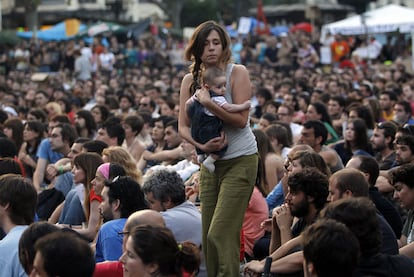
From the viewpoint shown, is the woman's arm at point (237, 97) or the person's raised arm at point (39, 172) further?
the person's raised arm at point (39, 172)

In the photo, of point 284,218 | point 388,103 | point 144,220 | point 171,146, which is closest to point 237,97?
point 284,218

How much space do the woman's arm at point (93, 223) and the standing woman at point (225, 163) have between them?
7.36 ft

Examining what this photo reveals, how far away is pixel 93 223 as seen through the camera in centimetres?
861

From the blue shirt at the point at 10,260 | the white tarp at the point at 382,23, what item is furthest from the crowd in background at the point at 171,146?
the white tarp at the point at 382,23

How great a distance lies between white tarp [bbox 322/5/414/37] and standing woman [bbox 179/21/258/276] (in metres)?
23.2

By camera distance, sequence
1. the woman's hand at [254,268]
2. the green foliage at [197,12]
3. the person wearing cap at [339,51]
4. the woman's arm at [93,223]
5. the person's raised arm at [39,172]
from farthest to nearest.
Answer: the green foliage at [197,12] → the person wearing cap at [339,51] → the person's raised arm at [39,172] → the woman's arm at [93,223] → the woman's hand at [254,268]

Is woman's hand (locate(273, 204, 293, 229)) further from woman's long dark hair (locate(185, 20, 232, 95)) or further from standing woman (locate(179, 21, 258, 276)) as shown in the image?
woman's long dark hair (locate(185, 20, 232, 95))

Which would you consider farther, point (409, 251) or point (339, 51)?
point (339, 51)

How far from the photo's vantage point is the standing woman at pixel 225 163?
6.37 m

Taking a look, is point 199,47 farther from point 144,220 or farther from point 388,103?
point 388,103

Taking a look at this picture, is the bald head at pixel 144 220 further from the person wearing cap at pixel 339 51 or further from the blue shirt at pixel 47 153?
the person wearing cap at pixel 339 51

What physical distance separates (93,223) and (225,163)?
2534mm

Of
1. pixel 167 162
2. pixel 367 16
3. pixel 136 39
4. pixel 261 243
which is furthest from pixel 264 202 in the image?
pixel 136 39

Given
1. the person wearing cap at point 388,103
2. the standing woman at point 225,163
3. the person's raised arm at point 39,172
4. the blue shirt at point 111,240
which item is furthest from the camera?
the person wearing cap at point 388,103
